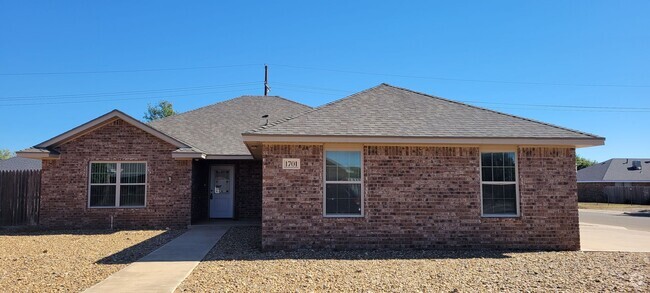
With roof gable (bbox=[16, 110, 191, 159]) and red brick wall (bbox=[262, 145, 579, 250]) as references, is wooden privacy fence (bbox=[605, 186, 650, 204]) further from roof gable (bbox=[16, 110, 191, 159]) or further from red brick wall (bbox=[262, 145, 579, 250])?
roof gable (bbox=[16, 110, 191, 159])

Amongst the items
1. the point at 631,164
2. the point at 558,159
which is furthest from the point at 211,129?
the point at 631,164

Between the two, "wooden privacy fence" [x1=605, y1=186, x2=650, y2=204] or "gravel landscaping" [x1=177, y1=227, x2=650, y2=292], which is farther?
"wooden privacy fence" [x1=605, y1=186, x2=650, y2=204]

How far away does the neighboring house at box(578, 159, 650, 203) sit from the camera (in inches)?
1576

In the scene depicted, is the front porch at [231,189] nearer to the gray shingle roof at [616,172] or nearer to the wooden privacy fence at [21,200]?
the wooden privacy fence at [21,200]

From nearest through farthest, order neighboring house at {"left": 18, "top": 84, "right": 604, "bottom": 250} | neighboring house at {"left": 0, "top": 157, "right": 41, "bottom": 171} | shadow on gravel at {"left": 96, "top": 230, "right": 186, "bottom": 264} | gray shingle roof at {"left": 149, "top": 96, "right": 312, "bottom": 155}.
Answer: shadow on gravel at {"left": 96, "top": 230, "right": 186, "bottom": 264}
neighboring house at {"left": 18, "top": 84, "right": 604, "bottom": 250}
gray shingle roof at {"left": 149, "top": 96, "right": 312, "bottom": 155}
neighboring house at {"left": 0, "top": 157, "right": 41, "bottom": 171}

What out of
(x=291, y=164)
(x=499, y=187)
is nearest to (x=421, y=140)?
(x=499, y=187)

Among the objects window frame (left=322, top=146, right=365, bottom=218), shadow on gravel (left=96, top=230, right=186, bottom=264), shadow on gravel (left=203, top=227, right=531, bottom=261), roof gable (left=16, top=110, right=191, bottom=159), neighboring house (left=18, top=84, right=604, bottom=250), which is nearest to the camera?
shadow on gravel (left=96, top=230, right=186, bottom=264)

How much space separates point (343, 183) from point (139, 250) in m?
4.69

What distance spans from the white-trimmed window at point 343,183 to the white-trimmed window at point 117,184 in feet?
22.6

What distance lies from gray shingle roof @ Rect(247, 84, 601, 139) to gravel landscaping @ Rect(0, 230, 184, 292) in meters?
3.77

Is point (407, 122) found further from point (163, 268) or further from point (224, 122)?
point (224, 122)

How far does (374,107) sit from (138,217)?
26.4 ft

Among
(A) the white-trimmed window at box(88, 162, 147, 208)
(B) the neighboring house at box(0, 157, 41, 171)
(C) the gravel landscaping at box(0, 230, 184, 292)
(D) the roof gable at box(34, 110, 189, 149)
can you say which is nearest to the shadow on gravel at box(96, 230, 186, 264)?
(C) the gravel landscaping at box(0, 230, 184, 292)

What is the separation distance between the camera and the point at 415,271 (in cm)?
775
